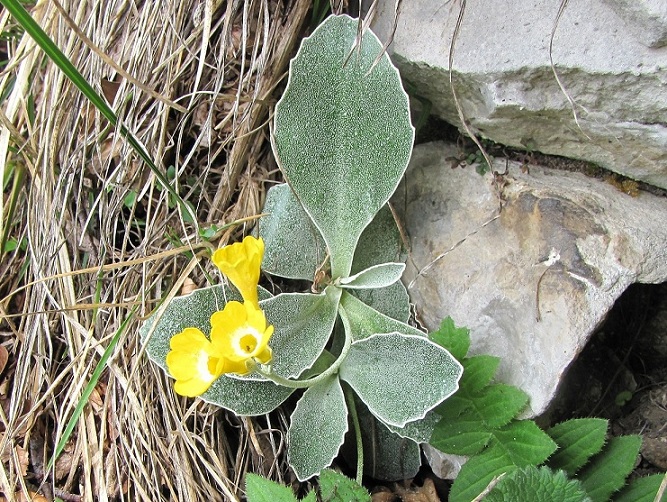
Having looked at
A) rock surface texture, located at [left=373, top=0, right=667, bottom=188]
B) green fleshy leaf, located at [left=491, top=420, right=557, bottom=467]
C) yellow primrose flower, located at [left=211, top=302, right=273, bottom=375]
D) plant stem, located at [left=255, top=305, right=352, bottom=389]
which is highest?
rock surface texture, located at [left=373, top=0, right=667, bottom=188]

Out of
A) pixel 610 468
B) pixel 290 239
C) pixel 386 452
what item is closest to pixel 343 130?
pixel 290 239

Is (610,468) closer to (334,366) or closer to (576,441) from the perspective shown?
(576,441)

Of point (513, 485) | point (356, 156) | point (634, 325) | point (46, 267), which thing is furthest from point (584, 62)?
point (46, 267)

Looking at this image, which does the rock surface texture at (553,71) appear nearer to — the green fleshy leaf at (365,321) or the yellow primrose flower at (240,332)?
the green fleshy leaf at (365,321)

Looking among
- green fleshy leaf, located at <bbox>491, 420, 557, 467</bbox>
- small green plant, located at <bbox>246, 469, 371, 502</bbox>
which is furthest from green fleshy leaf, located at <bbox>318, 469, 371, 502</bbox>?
green fleshy leaf, located at <bbox>491, 420, 557, 467</bbox>

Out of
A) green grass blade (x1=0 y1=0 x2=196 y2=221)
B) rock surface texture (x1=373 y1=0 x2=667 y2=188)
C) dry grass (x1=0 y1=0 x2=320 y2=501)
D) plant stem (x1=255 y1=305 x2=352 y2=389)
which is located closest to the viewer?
green grass blade (x1=0 y1=0 x2=196 y2=221)

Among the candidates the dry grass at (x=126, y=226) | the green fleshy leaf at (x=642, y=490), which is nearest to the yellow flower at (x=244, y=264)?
the dry grass at (x=126, y=226)

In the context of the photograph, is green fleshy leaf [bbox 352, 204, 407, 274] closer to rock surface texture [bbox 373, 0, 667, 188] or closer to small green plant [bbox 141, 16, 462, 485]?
small green plant [bbox 141, 16, 462, 485]
